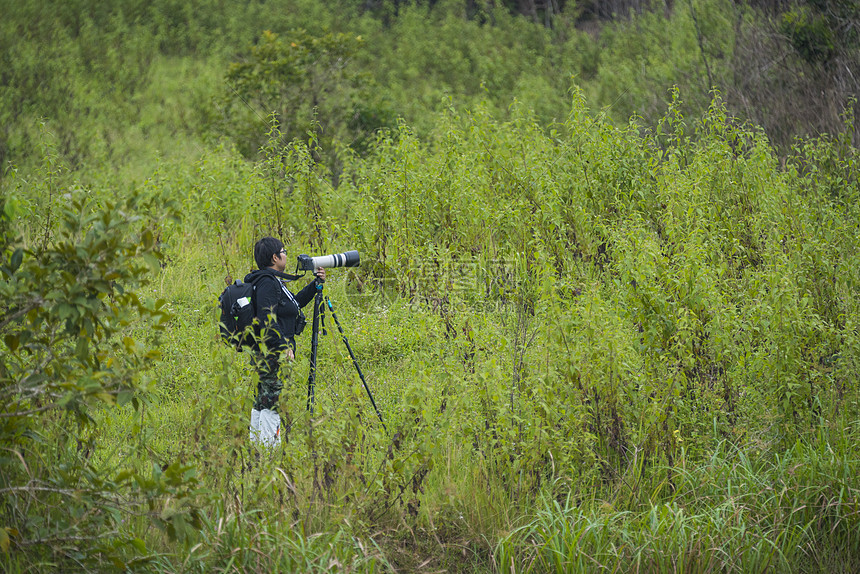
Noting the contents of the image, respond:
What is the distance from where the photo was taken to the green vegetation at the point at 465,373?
3.40 m

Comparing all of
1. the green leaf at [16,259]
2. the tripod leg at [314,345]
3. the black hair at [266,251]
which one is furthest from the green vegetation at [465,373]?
the black hair at [266,251]

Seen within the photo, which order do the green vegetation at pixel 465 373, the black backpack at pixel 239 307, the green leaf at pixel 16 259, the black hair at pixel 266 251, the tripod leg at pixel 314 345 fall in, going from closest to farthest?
the green leaf at pixel 16 259 → the green vegetation at pixel 465 373 → the tripod leg at pixel 314 345 → the black backpack at pixel 239 307 → the black hair at pixel 266 251

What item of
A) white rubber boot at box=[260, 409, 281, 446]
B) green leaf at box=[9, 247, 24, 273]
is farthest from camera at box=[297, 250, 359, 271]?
green leaf at box=[9, 247, 24, 273]

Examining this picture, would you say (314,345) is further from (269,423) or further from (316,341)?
(269,423)

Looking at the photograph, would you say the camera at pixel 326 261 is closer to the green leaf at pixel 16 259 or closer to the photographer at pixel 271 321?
the photographer at pixel 271 321

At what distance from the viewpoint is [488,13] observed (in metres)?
26.0

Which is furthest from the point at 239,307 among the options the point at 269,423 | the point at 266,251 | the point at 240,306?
the point at 269,423

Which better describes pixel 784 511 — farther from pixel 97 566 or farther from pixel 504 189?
pixel 504 189

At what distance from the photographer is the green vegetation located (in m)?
3.40

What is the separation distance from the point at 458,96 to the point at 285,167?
1039 cm

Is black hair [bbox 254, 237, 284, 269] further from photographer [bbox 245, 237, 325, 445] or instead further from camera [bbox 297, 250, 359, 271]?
camera [bbox 297, 250, 359, 271]

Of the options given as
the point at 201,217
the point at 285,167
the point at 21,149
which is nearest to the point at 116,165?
the point at 21,149

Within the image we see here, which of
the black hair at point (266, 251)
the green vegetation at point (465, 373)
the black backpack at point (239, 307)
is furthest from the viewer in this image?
the black hair at point (266, 251)

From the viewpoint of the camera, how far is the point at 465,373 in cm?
484
